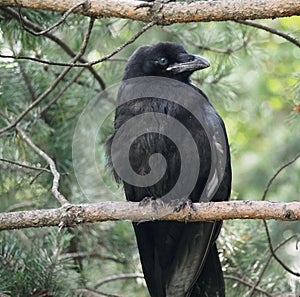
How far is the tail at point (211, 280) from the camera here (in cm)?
399

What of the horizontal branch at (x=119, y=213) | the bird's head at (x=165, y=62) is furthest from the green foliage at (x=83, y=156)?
the horizontal branch at (x=119, y=213)

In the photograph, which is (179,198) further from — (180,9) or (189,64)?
(180,9)

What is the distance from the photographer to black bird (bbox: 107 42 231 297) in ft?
12.9

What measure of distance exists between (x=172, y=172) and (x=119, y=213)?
0.79m

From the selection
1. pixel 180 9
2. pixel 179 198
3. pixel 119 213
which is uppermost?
pixel 180 9

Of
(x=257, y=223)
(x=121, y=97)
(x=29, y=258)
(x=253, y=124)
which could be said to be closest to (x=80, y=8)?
(x=121, y=97)

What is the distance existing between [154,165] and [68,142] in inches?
44.0

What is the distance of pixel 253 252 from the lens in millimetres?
4438

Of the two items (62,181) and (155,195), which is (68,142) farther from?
(155,195)

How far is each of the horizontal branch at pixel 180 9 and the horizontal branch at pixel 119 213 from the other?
2.55ft

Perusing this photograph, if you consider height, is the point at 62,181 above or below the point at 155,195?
above

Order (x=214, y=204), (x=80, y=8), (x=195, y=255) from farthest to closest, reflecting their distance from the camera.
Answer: (x=195, y=255) < (x=80, y=8) < (x=214, y=204)

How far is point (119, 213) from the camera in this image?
320 centimetres

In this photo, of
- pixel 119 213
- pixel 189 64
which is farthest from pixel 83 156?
pixel 119 213
